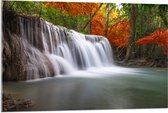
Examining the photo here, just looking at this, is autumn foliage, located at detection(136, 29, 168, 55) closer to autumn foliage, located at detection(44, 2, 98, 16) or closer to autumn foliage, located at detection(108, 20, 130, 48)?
autumn foliage, located at detection(108, 20, 130, 48)

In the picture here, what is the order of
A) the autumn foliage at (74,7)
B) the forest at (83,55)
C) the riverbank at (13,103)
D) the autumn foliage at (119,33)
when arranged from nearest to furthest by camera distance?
the riverbank at (13,103) < the forest at (83,55) < the autumn foliage at (74,7) < the autumn foliage at (119,33)

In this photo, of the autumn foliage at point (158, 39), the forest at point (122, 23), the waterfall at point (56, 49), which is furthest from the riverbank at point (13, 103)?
the autumn foliage at point (158, 39)

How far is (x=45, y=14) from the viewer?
3639 mm

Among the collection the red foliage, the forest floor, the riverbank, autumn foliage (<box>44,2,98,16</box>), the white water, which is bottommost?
the riverbank

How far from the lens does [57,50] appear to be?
12.0 feet

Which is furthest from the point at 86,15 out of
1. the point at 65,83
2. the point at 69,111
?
the point at 69,111

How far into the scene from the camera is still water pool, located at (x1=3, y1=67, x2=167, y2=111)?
3.56 m

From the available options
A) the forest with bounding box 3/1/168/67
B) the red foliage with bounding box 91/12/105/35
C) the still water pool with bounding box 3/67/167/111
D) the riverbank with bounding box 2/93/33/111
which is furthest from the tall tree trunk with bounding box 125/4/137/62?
the riverbank with bounding box 2/93/33/111

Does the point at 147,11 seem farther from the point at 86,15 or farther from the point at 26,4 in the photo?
the point at 26,4

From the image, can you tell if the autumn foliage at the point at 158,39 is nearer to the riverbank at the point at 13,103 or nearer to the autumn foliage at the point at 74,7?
the autumn foliage at the point at 74,7

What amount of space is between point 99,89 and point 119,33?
1.78 ft

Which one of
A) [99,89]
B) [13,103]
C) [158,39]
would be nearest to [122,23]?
[158,39]

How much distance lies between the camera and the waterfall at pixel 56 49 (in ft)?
11.8

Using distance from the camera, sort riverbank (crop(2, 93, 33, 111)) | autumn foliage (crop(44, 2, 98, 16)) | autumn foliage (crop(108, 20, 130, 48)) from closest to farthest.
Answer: riverbank (crop(2, 93, 33, 111)) < autumn foliage (crop(44, 2, 98, 16)) < autumn foliage (crop(108, 20, 130, 48))
